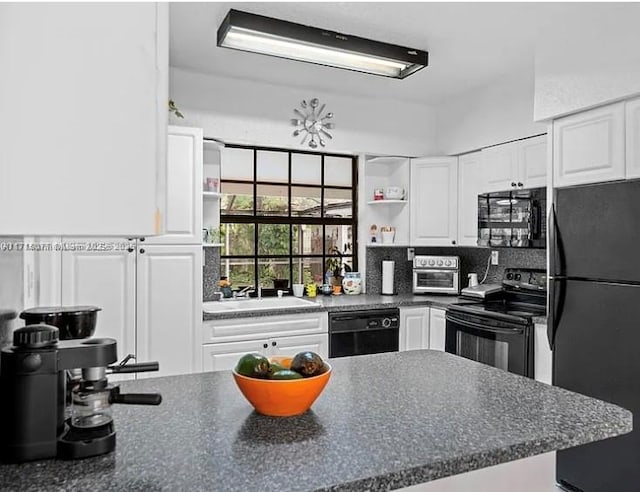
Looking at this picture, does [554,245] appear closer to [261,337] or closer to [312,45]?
[312,45]

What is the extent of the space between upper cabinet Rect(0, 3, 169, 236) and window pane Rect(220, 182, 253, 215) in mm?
3410

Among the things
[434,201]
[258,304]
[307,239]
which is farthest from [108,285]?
[434,201]

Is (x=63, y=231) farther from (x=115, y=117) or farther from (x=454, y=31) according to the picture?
(x=454, y=31)

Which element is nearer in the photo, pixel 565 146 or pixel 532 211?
pixel 565 146

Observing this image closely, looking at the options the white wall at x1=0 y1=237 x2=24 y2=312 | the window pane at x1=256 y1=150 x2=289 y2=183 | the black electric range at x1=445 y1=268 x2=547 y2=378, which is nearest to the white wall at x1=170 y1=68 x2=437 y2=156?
the window pane at x1=256 y1=150 x2=289 y2=183

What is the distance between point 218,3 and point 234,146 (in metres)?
1.52

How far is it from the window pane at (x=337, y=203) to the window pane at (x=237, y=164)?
0.75m

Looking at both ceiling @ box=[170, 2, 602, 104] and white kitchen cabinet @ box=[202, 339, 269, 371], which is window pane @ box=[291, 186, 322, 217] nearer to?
ceiling @ box=[170, 2, 602, 104]

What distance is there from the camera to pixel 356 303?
381 cm

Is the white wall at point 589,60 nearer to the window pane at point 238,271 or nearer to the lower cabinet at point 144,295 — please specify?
the lower cabinet at point 144,295

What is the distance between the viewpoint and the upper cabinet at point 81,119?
0.63m

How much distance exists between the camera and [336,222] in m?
4.52

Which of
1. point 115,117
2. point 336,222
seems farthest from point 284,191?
point 115,117

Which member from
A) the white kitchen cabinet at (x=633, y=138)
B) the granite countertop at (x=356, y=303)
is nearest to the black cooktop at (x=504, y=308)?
the granite countertop at (x=356, y=303)
